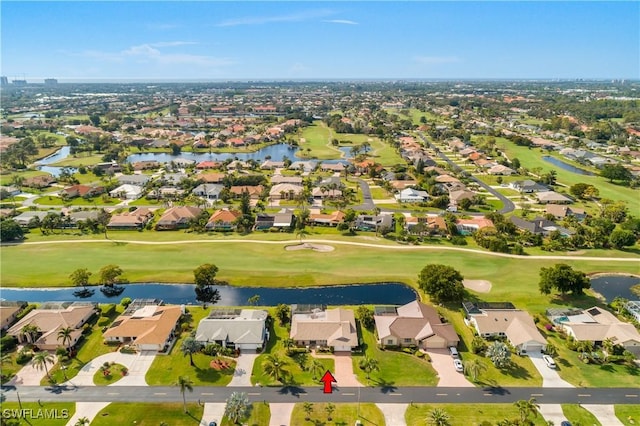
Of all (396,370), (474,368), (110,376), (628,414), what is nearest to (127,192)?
(110,376)

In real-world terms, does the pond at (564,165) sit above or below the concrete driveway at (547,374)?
above

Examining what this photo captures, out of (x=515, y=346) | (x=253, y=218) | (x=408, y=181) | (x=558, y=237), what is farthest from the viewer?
(x=408, y=181)

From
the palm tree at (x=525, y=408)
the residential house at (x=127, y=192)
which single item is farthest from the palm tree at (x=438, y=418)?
the residential house at (x=127, y=192)

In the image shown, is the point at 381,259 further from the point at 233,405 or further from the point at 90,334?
the point at 90,334

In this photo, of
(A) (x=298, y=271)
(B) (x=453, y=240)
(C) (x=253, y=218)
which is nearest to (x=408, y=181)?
(B) (x=453, y=240)

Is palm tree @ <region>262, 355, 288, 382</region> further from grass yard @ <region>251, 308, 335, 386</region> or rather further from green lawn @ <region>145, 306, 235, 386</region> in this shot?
green lawn @ <region>145, 306, 235, 386</region>

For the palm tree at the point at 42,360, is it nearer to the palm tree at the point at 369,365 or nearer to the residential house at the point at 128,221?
the palm tree at the point at 369,365
